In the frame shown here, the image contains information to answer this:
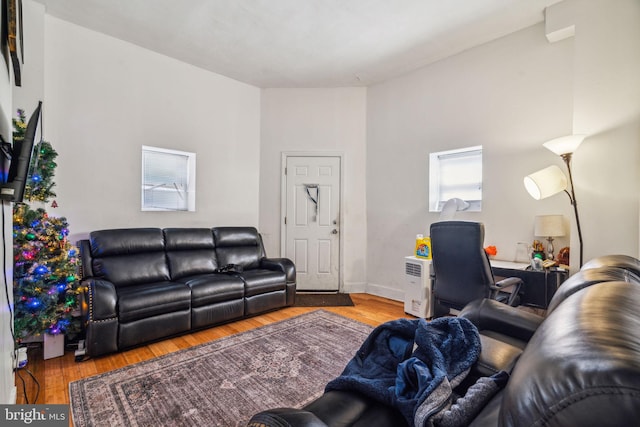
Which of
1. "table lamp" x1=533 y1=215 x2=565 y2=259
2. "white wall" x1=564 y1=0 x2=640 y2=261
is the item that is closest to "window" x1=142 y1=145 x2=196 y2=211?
"table lamp" x1=533 y1=215 x2=565 y2=259

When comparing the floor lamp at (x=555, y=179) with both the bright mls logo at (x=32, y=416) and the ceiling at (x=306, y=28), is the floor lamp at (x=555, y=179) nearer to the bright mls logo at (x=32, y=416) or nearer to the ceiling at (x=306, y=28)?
the ceiling at (x=306, y=28)

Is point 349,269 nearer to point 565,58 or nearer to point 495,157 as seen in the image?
point 495,157

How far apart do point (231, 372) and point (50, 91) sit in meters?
3.24

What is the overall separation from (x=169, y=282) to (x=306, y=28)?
304cm

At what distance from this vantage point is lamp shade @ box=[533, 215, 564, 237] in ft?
8.64

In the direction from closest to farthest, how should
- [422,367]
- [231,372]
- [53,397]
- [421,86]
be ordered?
[422,367] → [53,397] → [231,372] → [421,86]

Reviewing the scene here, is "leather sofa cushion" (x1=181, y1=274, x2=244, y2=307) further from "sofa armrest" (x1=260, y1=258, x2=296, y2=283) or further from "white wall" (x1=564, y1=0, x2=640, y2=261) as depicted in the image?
"white wall" (x1=564, y1=0, x2=640, y2=261)

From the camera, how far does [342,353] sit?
2479 mm

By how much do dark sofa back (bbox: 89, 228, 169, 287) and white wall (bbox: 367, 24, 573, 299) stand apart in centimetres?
287

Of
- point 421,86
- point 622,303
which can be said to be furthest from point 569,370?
point 421,86

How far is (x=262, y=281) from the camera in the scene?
3.40m

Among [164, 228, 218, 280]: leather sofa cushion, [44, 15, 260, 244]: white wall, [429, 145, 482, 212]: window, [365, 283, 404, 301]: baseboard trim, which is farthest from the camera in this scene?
[365, 283, 404, 301]: baseboard trim

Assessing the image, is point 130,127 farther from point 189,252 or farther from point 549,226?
point 549,226

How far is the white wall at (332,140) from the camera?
457cm
